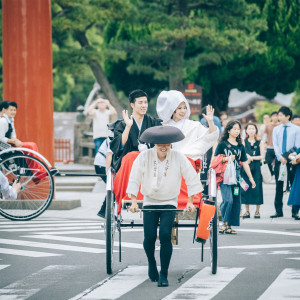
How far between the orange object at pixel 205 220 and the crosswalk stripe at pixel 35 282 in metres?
1.33

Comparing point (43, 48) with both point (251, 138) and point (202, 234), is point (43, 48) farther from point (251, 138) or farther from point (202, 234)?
point (202, 234)

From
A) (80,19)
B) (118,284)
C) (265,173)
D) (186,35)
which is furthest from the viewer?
(80,19)

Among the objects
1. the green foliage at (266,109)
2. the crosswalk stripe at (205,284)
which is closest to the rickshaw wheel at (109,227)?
the crosswalk stripe at (205,284)

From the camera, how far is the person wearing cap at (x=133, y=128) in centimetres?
852

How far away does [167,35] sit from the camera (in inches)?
1008

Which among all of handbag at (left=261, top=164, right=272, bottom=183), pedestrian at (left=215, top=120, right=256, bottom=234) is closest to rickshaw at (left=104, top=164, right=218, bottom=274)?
pedestrian at (left=215, top=120, right=256, bottom=234)

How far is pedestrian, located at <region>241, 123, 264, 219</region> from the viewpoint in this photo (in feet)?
42.8

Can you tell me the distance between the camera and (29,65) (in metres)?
14.5

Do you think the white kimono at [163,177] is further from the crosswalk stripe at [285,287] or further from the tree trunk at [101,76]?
the tree trunk at [101,76]

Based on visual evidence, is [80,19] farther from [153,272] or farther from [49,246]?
[153,272]

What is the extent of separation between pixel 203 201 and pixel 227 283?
3.25 feet

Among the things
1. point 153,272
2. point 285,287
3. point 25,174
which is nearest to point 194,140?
point 153,272

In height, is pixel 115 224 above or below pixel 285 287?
above

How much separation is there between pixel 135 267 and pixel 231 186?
3194 millimetres
